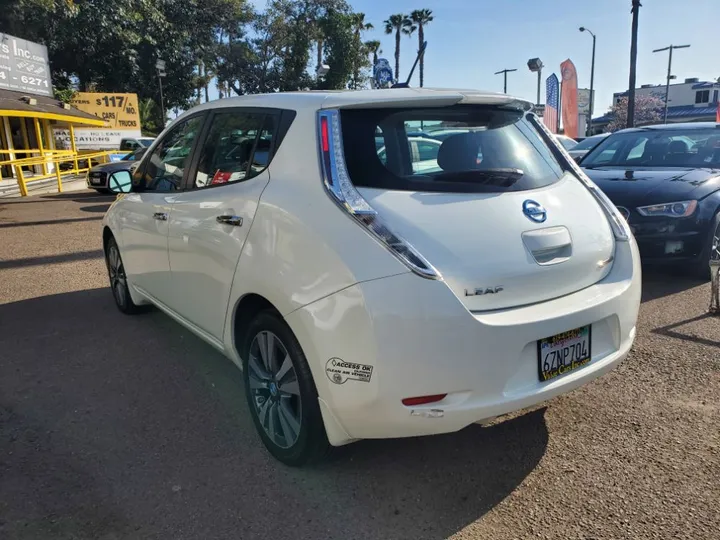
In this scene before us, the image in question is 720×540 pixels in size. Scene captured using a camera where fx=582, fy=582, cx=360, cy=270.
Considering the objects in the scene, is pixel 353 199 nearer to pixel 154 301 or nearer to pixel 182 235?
pixel 182 235

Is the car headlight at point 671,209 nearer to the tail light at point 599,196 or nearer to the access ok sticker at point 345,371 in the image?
the tail light at point 599,196

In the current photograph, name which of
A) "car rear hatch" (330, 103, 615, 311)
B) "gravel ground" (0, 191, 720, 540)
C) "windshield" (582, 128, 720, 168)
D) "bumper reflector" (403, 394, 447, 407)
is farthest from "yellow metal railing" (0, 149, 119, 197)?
"bumper reflector" (403, 394, 447, 407)

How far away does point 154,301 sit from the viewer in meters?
4.37

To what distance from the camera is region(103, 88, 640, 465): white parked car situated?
2.27 meters

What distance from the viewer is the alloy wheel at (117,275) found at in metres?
5.13

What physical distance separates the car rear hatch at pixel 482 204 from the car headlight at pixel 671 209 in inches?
121

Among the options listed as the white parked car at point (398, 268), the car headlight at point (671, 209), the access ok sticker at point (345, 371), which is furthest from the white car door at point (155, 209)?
the car headlight at point (671, 209)

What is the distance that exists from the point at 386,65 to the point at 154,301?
1171 cm

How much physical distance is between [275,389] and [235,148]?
1.37 metres

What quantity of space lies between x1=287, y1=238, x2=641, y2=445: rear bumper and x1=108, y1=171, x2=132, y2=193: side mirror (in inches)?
100

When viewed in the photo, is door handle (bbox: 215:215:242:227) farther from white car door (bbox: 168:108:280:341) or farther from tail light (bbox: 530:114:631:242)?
tail light (bbox: 530:114:631:242)

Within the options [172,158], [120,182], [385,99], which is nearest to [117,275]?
[120,182]

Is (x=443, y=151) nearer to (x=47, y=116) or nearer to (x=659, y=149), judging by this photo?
(x=659, y=149)

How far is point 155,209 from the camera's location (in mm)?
3980
